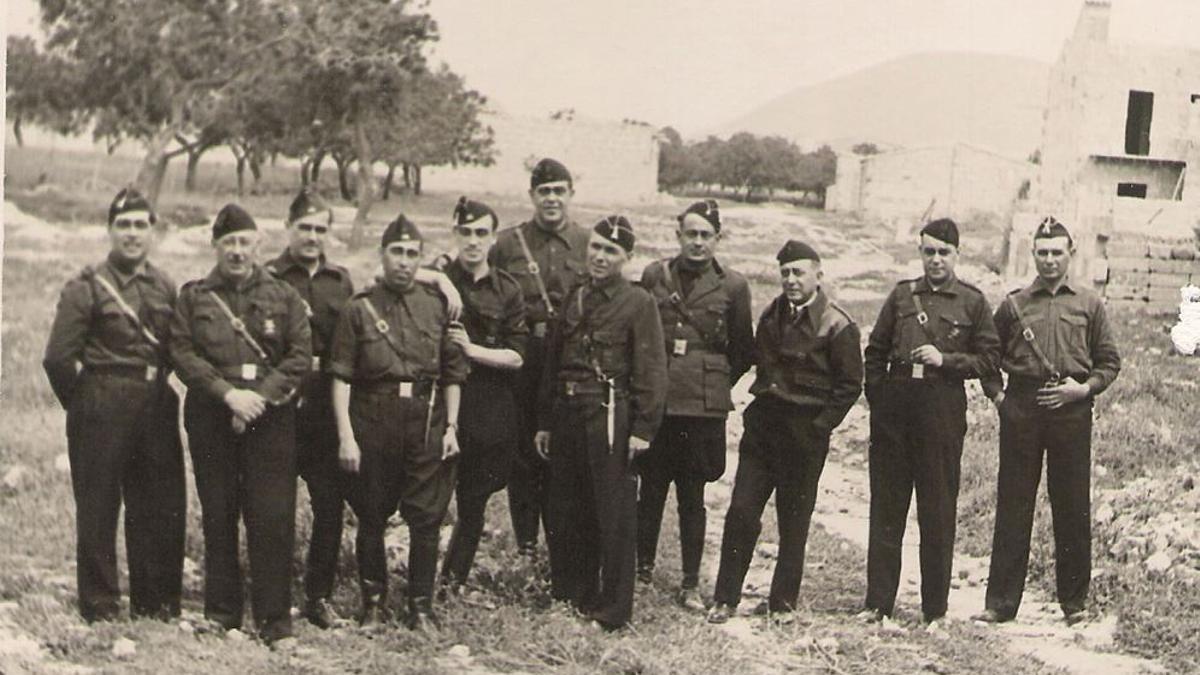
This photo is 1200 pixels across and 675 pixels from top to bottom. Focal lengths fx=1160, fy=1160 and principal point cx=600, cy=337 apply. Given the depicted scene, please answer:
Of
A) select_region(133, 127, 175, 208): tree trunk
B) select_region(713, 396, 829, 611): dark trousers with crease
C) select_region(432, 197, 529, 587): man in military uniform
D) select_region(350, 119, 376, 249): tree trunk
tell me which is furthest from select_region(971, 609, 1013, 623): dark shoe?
select_region(350, 119, 376, 249): tree trunk

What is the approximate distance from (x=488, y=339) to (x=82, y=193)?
102 inches

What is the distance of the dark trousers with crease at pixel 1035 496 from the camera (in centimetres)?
421

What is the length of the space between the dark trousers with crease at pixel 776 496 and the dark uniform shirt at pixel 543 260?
0.84 meters

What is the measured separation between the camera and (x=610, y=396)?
12.8ft

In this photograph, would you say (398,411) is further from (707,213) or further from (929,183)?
(929,183)

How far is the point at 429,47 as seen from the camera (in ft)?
16.1

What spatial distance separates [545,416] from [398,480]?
24.1 inches

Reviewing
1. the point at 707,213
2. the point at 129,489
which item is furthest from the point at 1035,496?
the point at 129,489

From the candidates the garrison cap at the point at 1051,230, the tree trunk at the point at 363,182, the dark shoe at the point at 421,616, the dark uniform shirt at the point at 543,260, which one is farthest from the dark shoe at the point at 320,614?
the tree trunk at the point at 363,182

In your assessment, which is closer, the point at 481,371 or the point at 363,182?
the point at 481,371

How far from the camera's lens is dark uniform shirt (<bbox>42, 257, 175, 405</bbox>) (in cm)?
353

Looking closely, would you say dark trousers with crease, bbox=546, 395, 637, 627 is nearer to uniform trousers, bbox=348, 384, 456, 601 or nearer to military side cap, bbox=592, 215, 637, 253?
uniform trousers, bbox=348, 384, 456, 601

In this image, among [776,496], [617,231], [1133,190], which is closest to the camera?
[617,231]

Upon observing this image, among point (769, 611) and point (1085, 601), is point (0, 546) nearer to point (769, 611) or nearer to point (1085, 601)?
point (769, 611)
